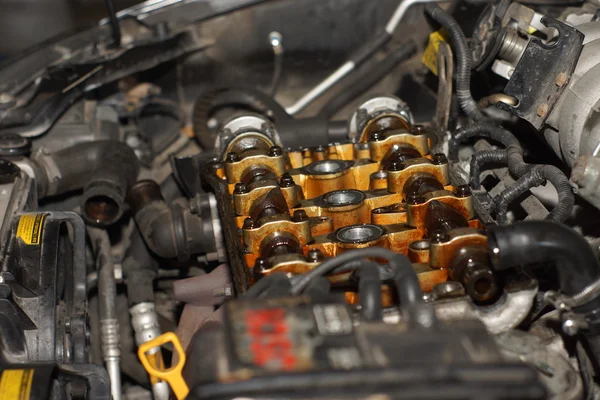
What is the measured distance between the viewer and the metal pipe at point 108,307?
5.19 ft

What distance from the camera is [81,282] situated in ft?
5.14

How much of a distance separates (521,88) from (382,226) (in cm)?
41

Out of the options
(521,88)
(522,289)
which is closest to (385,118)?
(521,88)

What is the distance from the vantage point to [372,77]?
2.20 meters

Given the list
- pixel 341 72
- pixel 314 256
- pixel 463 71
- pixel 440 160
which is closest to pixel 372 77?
pixel 341 72

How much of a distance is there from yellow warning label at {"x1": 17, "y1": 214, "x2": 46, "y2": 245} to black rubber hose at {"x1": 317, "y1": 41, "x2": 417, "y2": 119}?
0.93 m

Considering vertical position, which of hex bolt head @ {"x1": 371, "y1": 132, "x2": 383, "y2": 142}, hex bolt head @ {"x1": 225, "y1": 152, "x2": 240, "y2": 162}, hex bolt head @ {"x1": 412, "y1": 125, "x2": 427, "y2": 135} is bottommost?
hex bolt head @ {"x1": 412, "y1": 125, "x2": 427, "y2": 135}

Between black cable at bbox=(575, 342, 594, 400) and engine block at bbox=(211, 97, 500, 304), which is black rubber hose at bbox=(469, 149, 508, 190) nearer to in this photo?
engine block at bbox=(211, 97, 500, 304)

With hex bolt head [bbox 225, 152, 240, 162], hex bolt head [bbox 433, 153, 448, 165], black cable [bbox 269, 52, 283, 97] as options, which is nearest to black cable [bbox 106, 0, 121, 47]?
black cable [bbox 269, 52, 283, 97]

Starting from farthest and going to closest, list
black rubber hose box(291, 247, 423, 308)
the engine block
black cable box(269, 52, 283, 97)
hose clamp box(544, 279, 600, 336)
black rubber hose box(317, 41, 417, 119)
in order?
black cable box(269, 52, 283, 97) < black rubber hose box(317, 41, 417, 119) < the engine block < hose clamp box(544, 279, 600, 336) < black rubber hose box(291, 247, 423, 308)

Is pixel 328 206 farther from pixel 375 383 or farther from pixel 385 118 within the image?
pixel 375 383

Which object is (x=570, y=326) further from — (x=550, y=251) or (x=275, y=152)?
(x=275, y=152)

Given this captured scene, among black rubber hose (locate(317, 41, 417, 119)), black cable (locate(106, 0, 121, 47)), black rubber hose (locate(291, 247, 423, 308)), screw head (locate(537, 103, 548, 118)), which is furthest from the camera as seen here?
black rubber hose (locate(317, 41, 417, 119))

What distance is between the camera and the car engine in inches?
35.6
